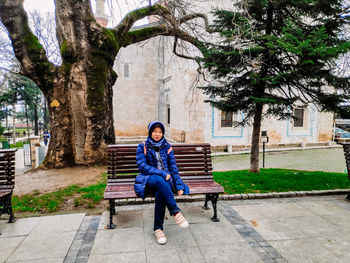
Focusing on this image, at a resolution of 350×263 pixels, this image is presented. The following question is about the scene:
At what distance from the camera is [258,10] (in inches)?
245

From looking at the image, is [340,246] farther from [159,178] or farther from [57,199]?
[57,199]

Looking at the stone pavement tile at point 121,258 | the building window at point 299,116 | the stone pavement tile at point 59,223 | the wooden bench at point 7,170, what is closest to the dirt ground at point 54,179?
the wooden bench at point 7,170

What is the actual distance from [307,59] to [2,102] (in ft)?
82.3

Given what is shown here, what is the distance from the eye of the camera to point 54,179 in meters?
5.79

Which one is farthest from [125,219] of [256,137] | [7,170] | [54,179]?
[256,137]

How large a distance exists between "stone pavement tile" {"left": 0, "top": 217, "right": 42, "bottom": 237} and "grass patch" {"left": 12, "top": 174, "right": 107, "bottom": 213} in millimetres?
402

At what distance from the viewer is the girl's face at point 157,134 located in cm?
351

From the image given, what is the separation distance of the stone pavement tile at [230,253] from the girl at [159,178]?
44 cm

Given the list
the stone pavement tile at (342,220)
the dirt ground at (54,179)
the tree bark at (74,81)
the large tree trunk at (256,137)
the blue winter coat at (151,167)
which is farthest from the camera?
the tree bark at (74,81)

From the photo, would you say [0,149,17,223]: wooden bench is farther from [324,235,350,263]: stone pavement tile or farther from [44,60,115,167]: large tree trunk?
[324,235,350,263]: stone pavement tile

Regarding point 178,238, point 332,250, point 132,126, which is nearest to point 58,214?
point 178,238

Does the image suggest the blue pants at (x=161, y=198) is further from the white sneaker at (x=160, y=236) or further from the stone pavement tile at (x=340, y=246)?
the stone pavement tile at (x=340, y=246)

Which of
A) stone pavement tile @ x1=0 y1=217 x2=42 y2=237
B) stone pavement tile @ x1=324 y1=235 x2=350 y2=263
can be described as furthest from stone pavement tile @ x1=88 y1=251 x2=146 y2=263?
stone pavement tile @ x1=324 y1=235 x2=350 y2=263

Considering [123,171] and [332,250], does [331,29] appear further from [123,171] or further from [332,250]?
[123,171]
